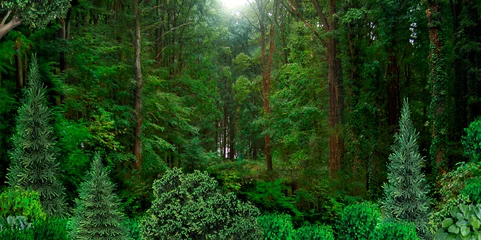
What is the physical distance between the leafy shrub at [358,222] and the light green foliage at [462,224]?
1.43 meters

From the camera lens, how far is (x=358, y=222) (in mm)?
7383

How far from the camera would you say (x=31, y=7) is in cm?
920

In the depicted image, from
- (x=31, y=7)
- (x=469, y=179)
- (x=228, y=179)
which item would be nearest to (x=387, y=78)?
(x=469, y=179)

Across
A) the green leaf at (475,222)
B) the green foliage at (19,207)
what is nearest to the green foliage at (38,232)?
the green foliage at (19,207)

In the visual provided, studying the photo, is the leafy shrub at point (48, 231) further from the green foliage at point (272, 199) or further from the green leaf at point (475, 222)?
the green leaf at point (475, 222)

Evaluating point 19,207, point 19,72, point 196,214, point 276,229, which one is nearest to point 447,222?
point 276,229

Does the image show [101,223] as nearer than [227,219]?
No

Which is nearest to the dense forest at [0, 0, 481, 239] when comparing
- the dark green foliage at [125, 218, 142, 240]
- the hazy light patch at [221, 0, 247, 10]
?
the dark green foliage at [125, 218, 142, 240]

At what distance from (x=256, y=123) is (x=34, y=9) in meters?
12.3

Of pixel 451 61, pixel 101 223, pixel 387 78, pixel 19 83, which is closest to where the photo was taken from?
pixel 101 223

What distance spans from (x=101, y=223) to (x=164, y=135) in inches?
463

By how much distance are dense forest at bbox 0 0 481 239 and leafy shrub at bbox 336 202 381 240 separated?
3 centimetres

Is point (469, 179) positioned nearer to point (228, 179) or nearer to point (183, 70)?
point (228, 179)

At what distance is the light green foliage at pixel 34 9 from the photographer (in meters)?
8.96
